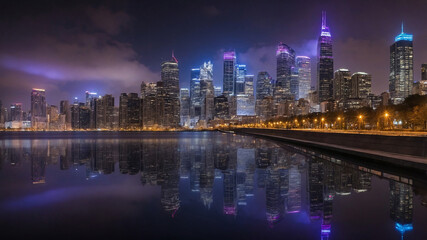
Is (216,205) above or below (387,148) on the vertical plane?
below

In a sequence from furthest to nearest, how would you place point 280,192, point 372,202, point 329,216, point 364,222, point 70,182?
point 70,182, point 280,192, point 372,202, point 329,216, point 364,222

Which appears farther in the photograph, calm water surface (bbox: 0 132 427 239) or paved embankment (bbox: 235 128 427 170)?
paved embankment (bbox: 235 128 427 170)

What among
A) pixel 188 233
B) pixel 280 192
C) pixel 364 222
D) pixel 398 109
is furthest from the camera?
pixel 398 109

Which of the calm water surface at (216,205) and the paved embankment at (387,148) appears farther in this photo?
the paved embankment at (387,148)

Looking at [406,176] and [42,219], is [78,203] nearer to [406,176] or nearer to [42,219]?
[42,219]

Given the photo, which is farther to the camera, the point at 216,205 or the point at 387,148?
the point at 387,148

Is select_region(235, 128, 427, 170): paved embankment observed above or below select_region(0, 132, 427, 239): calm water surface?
above

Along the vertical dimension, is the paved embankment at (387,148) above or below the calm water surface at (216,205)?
above

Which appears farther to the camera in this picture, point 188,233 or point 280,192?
point 280,192

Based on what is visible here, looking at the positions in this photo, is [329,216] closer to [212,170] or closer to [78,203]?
[78,203]

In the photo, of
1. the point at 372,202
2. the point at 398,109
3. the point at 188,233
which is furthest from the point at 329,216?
the point at 398,109

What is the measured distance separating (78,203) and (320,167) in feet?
41.0

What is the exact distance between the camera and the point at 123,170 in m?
15.7

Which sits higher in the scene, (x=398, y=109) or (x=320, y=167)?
(x=398, y=109)
